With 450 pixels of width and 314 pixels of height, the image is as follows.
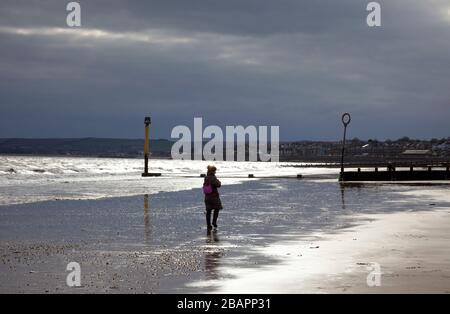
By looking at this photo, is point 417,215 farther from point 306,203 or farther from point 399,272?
point 399,272

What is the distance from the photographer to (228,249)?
49.4 ft

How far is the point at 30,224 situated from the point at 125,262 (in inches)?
312

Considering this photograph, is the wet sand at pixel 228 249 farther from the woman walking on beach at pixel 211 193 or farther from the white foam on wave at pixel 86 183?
the white foam on wave at pixel 86 183

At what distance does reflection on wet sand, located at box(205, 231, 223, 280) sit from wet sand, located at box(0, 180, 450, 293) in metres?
0.02

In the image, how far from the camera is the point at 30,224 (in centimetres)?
2019

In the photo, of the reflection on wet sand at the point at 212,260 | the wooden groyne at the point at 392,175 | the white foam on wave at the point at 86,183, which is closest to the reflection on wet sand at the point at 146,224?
the reflection on wet sand at the point at 212,260

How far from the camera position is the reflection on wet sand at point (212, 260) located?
38.3 feet

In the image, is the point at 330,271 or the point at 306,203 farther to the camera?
the point at 306,203

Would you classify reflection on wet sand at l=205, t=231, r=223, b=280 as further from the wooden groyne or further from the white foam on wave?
the wooden groyne

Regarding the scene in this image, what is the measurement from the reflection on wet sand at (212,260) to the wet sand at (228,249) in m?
0.02

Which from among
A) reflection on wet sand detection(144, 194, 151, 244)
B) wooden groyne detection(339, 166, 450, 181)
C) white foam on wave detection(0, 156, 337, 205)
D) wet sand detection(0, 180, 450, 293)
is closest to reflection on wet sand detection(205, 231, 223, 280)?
wet sand detection(0, 180, 450, 293)
